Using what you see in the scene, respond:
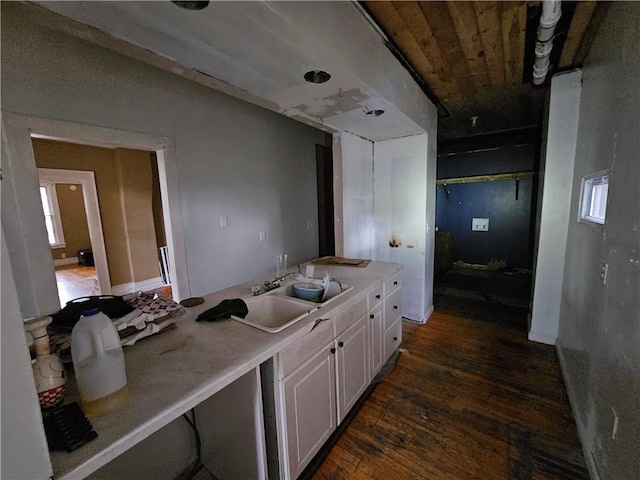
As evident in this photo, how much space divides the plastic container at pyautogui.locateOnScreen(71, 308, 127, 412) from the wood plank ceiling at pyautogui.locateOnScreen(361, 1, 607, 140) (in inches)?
76.2

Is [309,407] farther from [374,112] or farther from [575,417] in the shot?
[374,112]

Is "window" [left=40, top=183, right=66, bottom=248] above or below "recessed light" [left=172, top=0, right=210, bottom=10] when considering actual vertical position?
below

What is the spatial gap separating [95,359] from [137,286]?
4282 mm

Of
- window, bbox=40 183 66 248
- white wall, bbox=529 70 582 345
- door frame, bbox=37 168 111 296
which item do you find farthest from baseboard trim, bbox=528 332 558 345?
window, bbox=40 183 66 248

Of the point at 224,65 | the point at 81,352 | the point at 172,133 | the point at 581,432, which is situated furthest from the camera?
the point at 172,133

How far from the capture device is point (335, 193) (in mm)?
2781

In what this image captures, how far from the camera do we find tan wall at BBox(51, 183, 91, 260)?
21.6ft

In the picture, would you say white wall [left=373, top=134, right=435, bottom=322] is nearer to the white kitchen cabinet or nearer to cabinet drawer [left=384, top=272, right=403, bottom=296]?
cabinet drawer [left=384, top=272, right=403, bottom=296]

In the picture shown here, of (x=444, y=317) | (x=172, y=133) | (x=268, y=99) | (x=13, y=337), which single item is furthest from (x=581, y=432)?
(x=172, y=133)

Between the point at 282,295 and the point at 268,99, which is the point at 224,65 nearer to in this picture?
the point at 268,99

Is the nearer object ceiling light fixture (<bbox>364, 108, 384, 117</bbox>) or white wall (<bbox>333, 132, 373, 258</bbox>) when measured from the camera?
ceiling light fixture (<bbox>364, 108, 384, 117</bbox>)

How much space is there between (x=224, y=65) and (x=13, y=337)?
144 centimetres

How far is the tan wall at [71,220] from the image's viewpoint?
21.6ft

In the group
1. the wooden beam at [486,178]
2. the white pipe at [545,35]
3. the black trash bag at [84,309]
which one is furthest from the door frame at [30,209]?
the wooden beam at [486,178]
